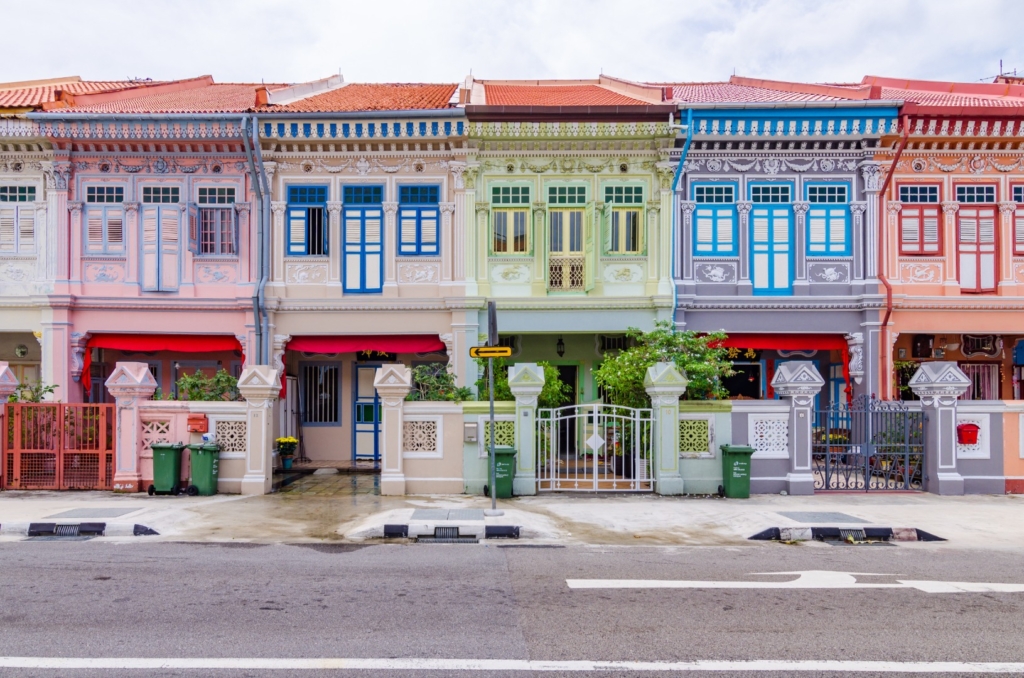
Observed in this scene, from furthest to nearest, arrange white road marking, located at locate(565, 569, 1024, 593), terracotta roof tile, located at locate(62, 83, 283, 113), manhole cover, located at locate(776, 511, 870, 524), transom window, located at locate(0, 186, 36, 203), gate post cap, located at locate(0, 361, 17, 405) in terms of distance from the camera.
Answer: terracotta roof tile, located at locate(62, 83, 283, 113) < transom window, located at locate(0, 186, 36, 203) < gate post cap, located at locate(0, 361, 17, 405) < manhole cover, located at locate(776, 511, 870, 524) < white road marking, located at locate(565, 569, 1024, 593)

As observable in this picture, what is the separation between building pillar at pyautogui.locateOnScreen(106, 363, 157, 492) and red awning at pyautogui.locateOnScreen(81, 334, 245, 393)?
14.0 feet

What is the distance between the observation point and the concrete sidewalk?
9531 millimetres

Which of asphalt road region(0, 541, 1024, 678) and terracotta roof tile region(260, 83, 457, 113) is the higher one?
terracotta roof tile region(260, 83, 457, 113)

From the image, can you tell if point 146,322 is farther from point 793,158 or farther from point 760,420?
point 793,158

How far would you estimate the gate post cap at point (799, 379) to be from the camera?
12547 mm

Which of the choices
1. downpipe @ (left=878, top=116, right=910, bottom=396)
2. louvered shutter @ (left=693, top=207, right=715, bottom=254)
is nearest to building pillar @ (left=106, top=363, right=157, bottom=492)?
louvered shutter @ (left=693, top=207, right=715, bottom=254)

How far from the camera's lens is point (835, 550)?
353 inches

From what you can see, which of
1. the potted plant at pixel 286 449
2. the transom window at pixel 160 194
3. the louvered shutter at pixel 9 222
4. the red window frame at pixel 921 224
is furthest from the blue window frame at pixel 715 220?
the louvered shutter at pixel 9 222

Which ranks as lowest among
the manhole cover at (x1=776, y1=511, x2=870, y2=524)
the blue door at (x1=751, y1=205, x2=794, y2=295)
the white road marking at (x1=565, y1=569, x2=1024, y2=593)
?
the manhole cover at (x1=776, y1=511, x2=870, y2=524)

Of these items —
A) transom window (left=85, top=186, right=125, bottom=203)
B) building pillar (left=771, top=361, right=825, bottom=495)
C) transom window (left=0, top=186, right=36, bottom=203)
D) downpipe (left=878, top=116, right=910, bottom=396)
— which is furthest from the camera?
transom window (left=85, top=186, right=125, bottom=203)

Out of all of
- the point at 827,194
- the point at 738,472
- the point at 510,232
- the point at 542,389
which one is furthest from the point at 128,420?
the point at 827,194

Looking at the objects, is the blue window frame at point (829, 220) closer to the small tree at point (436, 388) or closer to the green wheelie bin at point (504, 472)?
the small tree at point (436, 388)

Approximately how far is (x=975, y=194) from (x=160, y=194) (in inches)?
702

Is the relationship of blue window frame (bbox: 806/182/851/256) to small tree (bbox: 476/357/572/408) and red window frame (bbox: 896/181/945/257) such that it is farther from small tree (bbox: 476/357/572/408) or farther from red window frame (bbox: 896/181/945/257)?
small tree (bbox: 476/357/572/408)
